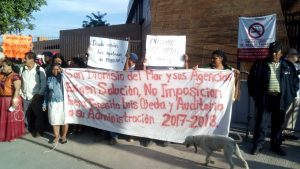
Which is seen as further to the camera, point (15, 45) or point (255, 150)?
point (15, 45)

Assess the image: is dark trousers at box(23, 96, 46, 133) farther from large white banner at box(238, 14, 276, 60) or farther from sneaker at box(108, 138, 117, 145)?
large white banner at box(238, 14, 276, 60)

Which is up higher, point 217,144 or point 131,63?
point 131,63

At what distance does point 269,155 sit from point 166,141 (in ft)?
5.75

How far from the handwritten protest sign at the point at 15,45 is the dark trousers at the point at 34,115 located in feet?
20.6

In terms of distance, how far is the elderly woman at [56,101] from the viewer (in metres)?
7.57

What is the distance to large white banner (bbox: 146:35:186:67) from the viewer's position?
782 cm

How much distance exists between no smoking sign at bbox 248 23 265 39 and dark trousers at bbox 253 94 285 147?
7.02 ft

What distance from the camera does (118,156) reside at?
6.78 meters

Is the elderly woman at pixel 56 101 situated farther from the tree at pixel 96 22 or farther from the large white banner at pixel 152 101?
the tree at pixel 96 22

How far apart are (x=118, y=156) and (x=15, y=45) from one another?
8901mm

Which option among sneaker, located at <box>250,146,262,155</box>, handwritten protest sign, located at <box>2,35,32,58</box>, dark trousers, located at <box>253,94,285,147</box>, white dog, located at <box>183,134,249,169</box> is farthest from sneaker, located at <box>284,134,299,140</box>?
handwritten protest sign, located at <box>2,35,32,58</box>

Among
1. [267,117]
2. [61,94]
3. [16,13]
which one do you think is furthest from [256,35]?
[16,13]

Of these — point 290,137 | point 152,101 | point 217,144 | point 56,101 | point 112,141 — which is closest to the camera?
point 217,144

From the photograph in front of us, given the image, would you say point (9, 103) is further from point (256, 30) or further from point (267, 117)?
point (256, 30)
